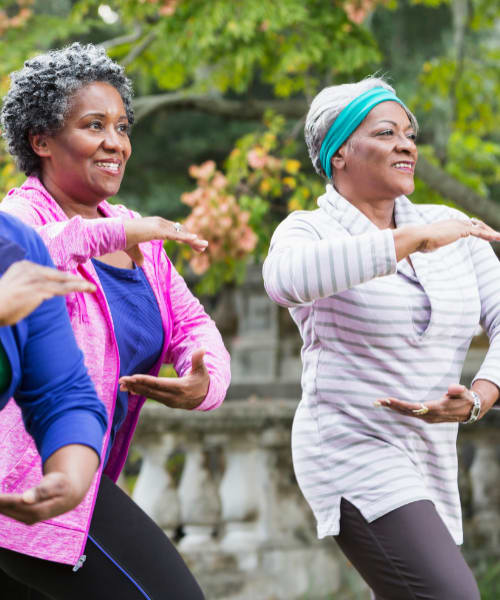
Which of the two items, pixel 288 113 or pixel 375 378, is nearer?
pixel 375 378

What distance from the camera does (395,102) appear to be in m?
Answer: 2.76

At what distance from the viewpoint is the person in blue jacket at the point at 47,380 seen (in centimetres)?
161

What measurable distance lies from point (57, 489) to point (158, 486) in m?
3.22

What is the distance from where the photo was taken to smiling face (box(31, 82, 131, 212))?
2484 mm

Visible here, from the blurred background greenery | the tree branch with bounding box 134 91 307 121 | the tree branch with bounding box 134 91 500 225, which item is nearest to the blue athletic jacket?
the blurred background greenery

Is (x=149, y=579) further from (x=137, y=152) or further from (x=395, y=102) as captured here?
(x=137, y=152)

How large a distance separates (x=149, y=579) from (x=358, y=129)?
4.40 feet

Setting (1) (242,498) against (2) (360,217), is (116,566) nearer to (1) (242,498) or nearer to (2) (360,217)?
(2) (360,217)

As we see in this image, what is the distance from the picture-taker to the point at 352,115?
8.96 feet

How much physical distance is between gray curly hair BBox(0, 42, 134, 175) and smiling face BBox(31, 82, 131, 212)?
2 centimetres

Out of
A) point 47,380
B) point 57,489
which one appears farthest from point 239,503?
point 57,489

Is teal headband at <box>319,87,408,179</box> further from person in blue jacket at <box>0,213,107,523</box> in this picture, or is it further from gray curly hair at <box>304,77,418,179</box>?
person in blue jacket at <box>0,213,107,523</box>

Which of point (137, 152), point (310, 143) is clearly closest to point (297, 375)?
point (137, 152)

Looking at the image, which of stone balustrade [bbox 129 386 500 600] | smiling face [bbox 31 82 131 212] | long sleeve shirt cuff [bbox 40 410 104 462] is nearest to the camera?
long sleeve shirt cuff [bbox 40 410 104 462]
